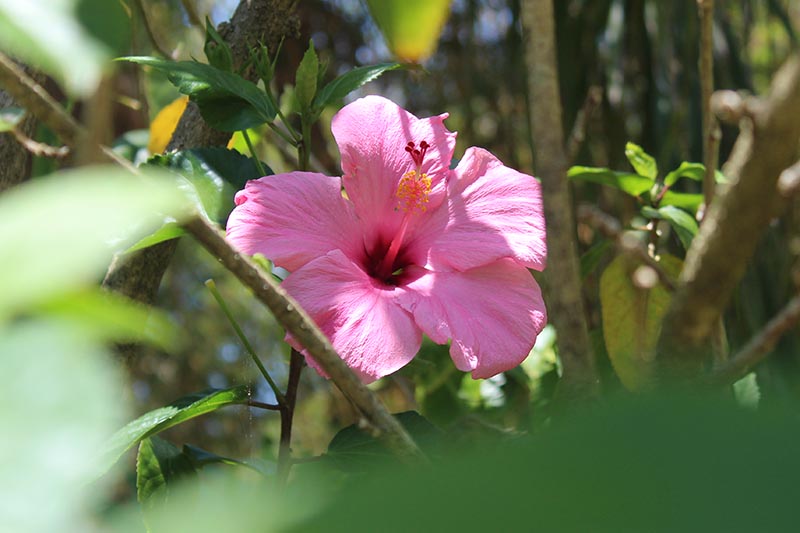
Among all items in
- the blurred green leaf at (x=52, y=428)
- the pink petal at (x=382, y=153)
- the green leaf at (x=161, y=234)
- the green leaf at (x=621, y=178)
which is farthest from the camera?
the green leaf at (x=621, y=178)

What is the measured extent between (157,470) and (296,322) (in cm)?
30

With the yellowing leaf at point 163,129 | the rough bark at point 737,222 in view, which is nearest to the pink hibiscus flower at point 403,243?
the rough bark at point 737,222

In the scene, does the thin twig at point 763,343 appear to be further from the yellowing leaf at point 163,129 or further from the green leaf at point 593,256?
the yellowing leaf at point 163,129

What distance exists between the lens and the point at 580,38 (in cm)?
185

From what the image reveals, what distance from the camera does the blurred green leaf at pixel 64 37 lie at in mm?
165

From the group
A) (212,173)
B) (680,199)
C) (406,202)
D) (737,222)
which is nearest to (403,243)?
(406,202)

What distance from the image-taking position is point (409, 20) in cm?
20

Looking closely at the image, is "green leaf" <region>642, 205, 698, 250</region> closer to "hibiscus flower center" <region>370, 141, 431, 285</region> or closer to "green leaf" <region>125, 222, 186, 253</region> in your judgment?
"hibiscus flower center" <region>370, 141, 431, 285</region>

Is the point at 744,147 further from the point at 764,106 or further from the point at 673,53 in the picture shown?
the point at 673,53

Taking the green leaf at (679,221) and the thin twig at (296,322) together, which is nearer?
the thin twig at (296,322)

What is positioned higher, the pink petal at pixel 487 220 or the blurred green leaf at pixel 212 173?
the blurred green leaf at pixel 212 173

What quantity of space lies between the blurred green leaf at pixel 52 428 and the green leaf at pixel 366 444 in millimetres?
340

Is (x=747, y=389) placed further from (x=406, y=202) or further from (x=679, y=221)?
(x=406, y=202)

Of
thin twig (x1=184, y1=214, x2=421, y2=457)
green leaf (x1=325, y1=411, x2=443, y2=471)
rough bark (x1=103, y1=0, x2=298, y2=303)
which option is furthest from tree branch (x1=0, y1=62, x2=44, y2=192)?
thin twig (x1=184, y1=214, x2=421, y2=457)
